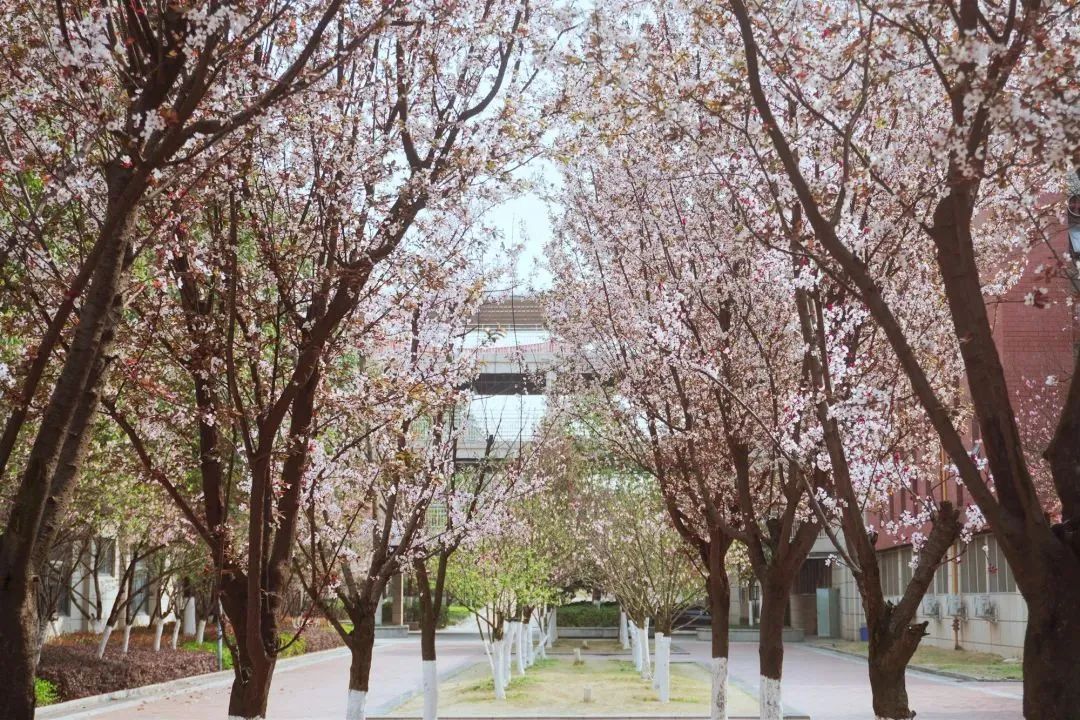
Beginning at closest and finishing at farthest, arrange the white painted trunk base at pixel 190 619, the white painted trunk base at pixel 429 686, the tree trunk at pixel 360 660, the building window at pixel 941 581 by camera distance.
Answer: the tree trunk at pixel 360 660 < the white painted trunk base at pixel 429 686 < the white painted trunk base at pixel 190 619 < the building window at pixel 941 581

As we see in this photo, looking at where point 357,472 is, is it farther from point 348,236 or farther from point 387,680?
point 387,680

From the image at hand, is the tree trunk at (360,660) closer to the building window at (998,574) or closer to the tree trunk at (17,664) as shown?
the tree trunk at (17,664)

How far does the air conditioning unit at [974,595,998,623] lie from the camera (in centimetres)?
3906

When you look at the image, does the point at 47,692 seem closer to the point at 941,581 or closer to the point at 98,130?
the point at 98,130

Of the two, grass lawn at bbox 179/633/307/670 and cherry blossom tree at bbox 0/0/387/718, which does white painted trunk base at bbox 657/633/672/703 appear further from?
cherry blossom tree at bbox 0/0/387/718

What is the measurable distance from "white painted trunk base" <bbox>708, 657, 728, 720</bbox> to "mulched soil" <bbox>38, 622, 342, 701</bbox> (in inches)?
510

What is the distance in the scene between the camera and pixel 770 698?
12.3 meters

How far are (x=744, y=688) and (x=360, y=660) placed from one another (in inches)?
628

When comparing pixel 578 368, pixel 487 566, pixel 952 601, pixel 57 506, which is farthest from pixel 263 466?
pixel 952 601

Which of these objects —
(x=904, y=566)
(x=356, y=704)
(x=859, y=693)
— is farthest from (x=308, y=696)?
(x=904, y=566)

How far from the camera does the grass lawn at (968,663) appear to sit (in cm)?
3075

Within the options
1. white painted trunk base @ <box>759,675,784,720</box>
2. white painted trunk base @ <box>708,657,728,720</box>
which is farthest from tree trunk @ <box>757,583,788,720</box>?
white painted trunk base @ <box>708,657,728,720</box>

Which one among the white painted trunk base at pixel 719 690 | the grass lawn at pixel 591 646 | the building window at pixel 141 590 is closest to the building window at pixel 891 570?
the grass lawn at pixel 591 646

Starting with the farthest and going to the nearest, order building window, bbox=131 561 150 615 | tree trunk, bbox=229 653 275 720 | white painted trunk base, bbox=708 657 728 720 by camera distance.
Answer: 1. building window, bbox=131 561 150 615
2. white painted trunk base, bbox=708 657 728 720
3. tree trunk, bbox=229 653 275 720
